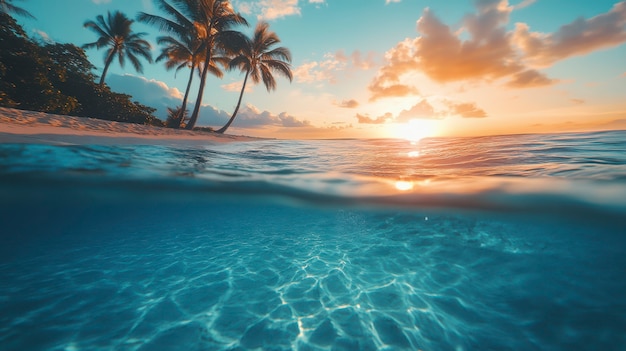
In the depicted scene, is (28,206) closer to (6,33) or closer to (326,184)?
(6,33)

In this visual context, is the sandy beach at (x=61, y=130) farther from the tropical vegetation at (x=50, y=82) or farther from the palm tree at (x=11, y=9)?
the palm tree at (x=11, y=9)

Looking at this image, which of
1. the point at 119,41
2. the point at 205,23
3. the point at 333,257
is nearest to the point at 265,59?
the point at 205,23

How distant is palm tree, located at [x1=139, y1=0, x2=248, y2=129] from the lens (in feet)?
62.6

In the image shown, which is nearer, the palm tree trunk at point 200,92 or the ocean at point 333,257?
the ocean at point 333,257

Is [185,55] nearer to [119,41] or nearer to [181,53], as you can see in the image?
[181,53]

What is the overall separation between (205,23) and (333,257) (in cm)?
2267

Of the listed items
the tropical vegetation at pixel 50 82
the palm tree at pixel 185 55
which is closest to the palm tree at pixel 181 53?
the palm tree at pixel 185 55

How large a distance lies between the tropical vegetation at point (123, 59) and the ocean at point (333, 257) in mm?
5976

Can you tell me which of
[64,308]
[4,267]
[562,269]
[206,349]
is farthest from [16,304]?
[562,269]

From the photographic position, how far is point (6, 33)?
11.6m

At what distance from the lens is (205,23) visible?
20.0 metres

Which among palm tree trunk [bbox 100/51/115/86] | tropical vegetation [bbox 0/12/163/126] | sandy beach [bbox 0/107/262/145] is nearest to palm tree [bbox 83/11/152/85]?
palm tree trunk [bbox 100/51/115/86]

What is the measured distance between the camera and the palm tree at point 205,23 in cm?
1909

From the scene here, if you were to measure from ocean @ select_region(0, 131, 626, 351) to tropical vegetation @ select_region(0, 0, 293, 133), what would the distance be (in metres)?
5.98
